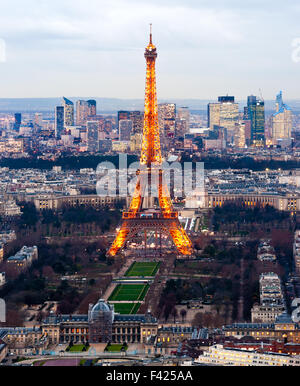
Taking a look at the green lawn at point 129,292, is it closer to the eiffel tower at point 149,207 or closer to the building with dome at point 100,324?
the building with dome at point 100,324

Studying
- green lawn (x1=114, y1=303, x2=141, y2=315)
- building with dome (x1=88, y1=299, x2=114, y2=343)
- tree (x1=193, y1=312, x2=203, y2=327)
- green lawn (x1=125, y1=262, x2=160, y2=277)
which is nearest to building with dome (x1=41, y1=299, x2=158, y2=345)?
building with dome (x1=88, y1=299, x2=114, y2=343)

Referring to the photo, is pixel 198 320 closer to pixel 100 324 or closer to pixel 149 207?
pixel 100 324

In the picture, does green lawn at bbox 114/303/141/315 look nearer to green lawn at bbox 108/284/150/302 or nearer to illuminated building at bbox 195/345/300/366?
green lawn at bbox 108/284/150/302

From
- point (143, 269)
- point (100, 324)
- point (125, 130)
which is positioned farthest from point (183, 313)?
point (125, 130)

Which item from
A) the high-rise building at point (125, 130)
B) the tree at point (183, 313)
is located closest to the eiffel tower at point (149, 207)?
the tree at point (183, 313)

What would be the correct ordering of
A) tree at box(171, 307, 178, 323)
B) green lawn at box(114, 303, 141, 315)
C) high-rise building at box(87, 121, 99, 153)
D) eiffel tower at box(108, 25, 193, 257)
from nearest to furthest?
tree at box(171, 307, 178, 323), green lawn at box(114, 303, 141, 315), eiffel tower at box(108, 25, 193, 257), high-rise building at box(87, 121, 99, 153)
